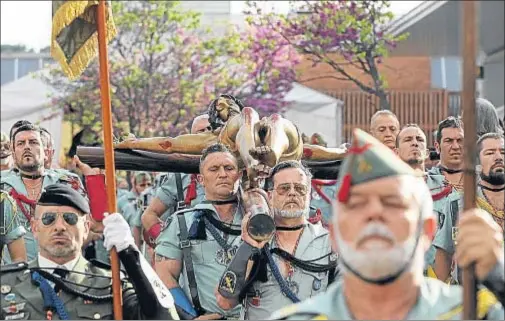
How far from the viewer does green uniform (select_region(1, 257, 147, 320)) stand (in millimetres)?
8266

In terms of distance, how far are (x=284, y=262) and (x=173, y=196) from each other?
2.70 metres

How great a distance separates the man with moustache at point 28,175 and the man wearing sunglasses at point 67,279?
3.23m

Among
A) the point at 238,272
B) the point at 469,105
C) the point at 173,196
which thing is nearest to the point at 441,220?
the point at 238,272

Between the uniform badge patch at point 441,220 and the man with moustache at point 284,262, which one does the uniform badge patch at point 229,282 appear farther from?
the uniform badge patch at point 441,220

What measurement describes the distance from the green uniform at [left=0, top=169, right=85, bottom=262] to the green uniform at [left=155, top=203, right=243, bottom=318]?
5.42ft

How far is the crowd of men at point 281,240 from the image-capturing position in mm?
5566

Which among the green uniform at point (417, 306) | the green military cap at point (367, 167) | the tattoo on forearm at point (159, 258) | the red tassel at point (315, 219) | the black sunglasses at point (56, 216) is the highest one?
the green military cap at point (367, 167)

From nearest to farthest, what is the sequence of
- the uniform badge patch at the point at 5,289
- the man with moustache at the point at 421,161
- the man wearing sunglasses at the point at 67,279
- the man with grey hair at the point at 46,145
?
the man wearing sunglasses at the point at 67,279
the uniform badge patch at the point at 5,289
the man with moustache at the point at 421,161
the man with grey hair at the point at 46,145

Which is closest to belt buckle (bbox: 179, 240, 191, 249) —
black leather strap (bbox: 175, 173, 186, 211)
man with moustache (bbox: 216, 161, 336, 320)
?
man with moustache (bbox: 216, 161, 336, 320)

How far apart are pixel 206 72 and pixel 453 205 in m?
19.7

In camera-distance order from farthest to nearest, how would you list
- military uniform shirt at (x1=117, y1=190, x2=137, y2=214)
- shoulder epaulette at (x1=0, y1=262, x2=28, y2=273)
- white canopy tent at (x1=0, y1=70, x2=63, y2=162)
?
white canopy tent at (x1=0, y1=70, x2=63, y2=162)
military uniform shirt at (x1=117, y1=190, x2=137, y2=214)
shoulder epaulette at (x1=0, y1=262, x2=28, y2=273)

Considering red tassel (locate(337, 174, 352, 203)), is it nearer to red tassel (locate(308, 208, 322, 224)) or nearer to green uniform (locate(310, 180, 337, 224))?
red tassel (locate(308, 208, 322, 224))

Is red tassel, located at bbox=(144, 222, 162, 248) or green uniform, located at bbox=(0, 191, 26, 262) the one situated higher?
green uniform, located at bbox=(0, 191, 26, 262)

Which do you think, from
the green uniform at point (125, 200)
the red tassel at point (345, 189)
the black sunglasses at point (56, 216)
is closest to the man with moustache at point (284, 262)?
the black sunglasses at point (56, 216)
